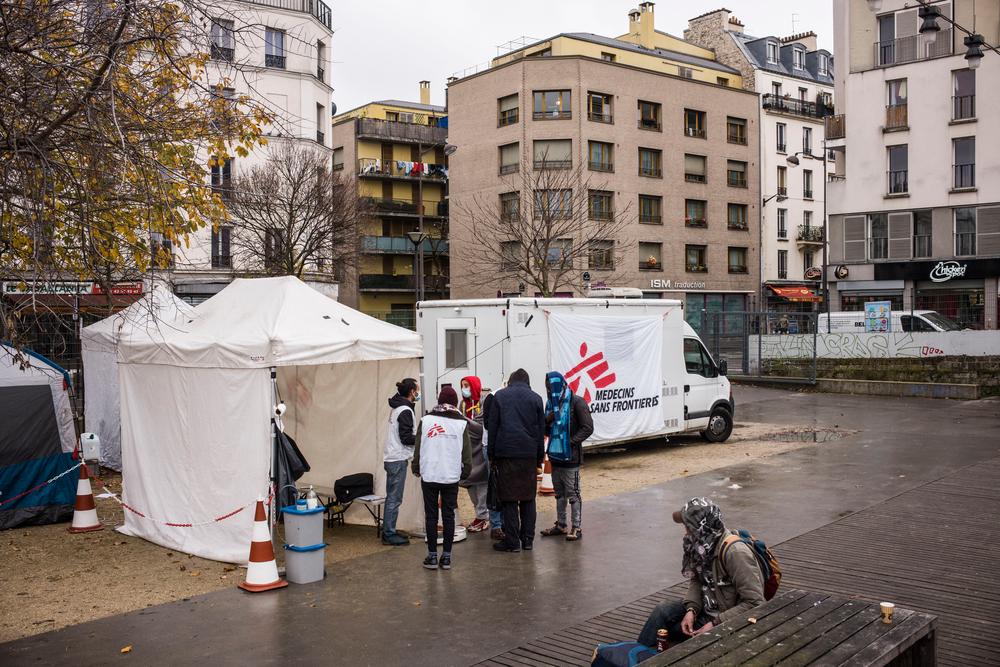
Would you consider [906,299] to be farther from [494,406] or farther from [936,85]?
[494,406]

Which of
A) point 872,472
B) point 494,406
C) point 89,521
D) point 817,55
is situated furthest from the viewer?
point 817,55

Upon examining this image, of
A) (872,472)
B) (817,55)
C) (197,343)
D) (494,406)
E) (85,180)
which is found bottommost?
(872,472)

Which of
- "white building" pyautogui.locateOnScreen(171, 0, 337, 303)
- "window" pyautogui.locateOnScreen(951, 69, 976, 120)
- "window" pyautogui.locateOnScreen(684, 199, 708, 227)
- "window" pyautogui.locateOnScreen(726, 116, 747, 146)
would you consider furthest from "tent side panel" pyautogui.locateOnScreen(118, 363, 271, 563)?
"window" pyautogui.locateOnScreen(726, 116, 747, 146)

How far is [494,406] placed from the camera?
944 cm

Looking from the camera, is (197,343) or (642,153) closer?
(197,343)

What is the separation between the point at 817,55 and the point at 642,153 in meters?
23.3

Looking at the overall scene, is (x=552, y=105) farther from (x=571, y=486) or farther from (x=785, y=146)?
(x=571, y=486)

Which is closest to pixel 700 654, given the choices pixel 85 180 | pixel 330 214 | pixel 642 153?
pixel 85 180

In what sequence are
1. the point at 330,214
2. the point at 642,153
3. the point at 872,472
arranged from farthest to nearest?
the point at 642,153, the point at 330,214, the point at 872,472

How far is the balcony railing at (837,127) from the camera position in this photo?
40938 millimetres

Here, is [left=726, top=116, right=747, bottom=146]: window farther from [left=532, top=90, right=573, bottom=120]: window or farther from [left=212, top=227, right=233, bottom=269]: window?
[left=212, top=227, right=233, bottom=269]: window

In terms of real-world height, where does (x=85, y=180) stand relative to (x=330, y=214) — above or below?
below

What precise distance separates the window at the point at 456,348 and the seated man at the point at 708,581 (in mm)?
9122

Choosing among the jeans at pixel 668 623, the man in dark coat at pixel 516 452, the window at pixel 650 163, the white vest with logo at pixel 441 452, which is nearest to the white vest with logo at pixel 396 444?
the white vest with logo at pixel 441 452
